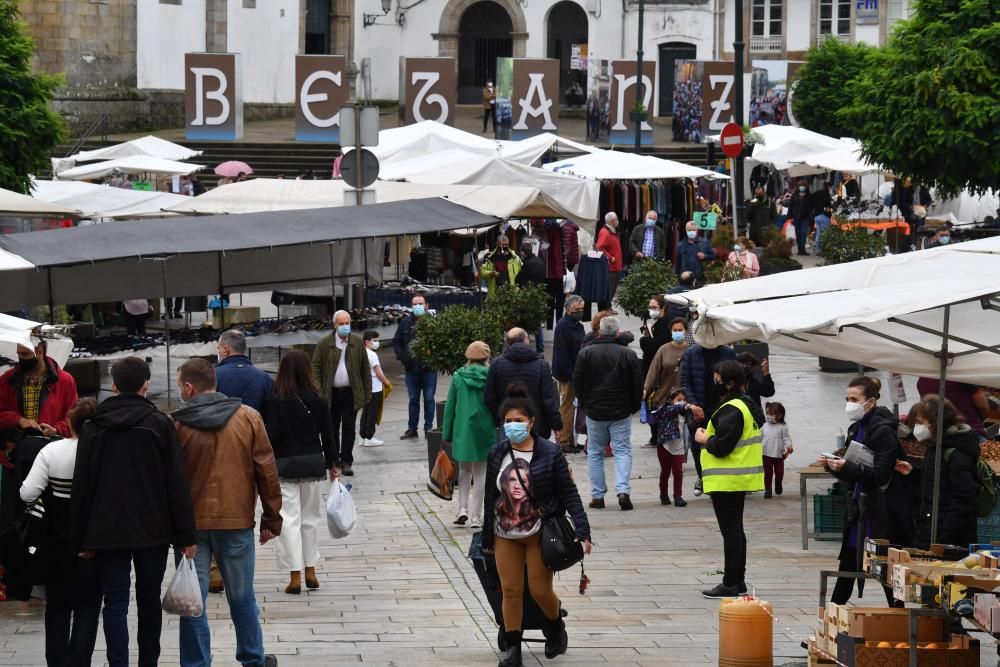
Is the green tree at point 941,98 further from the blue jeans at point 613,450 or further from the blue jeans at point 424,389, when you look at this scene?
the blue jeans at point 613,450

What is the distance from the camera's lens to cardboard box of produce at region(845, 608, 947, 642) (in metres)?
8.59

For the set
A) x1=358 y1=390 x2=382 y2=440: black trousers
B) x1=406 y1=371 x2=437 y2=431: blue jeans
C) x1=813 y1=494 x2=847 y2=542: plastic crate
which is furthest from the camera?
x1=406 y1=371 x2=437 y2=431: blue jeans

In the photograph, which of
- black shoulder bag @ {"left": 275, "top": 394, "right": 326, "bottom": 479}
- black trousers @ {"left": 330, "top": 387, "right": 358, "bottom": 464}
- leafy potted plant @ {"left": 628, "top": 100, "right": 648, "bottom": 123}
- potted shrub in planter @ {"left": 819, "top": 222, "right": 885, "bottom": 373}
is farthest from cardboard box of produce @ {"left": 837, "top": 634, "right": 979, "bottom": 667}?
leafy potted plant @ {"left": 628, "top": 100, "right": 648, "bottom": 123}

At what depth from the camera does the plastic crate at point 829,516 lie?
1290cm

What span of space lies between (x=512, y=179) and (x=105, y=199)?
6124mm

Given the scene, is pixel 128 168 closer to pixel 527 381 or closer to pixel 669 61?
pixel 527 381

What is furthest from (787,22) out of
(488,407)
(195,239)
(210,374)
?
(210,374)

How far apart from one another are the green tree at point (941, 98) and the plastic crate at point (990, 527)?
13541 millimetres

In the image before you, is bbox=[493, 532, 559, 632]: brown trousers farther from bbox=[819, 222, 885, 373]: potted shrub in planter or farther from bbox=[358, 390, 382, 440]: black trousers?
bbox=[819, 222, 885, 373]: potted shrub in planter

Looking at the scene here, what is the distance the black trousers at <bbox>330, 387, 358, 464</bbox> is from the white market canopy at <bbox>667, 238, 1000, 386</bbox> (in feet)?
15.9

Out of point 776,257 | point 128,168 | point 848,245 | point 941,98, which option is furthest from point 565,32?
point 941,98

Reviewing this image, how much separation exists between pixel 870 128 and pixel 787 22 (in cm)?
3540

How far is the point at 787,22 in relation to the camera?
60.0m

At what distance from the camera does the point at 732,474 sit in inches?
434
